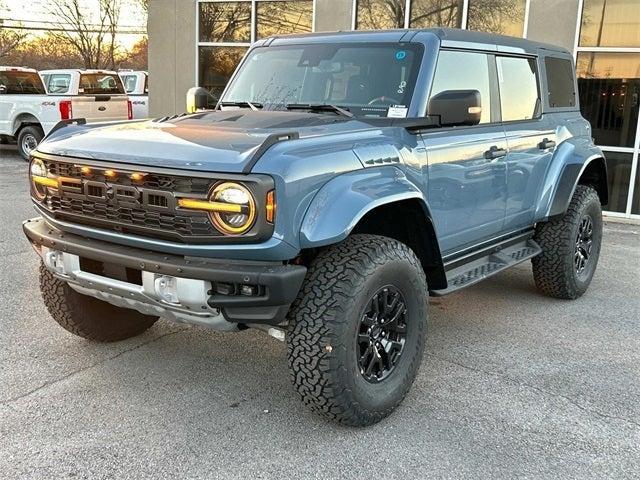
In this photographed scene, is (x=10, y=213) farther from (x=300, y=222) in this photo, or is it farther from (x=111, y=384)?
(x=300, y=222)

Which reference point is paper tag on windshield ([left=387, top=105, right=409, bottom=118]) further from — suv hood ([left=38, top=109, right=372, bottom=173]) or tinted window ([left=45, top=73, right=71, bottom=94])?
tinted window ([left=45, top=73, right=71, bottom=94])

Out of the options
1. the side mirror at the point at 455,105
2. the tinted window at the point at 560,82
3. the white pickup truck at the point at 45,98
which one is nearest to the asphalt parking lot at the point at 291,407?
the side mirror at the point at 455,105

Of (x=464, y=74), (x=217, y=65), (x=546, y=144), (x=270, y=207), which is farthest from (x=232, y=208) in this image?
(x=217, y=65)

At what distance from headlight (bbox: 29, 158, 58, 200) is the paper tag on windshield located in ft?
6.23

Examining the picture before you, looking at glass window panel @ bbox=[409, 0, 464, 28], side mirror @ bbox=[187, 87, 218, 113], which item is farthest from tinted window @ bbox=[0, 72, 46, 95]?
side mirror @ bbox=[187, 87, 218, 113]

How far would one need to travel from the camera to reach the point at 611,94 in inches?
368

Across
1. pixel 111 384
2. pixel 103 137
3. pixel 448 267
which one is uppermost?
pixel 103 137

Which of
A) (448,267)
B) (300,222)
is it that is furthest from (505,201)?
(300,222)

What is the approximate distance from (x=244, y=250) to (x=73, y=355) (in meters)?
1.85

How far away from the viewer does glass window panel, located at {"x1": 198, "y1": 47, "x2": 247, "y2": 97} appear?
38.4ft

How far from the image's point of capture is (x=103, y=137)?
11.2 ft

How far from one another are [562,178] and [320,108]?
232cm

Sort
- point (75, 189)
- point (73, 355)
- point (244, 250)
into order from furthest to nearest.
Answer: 1. point (73, 355)
2. point (75, 189)
3. point (244, 250)

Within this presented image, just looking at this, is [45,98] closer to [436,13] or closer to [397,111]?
[436,13]
